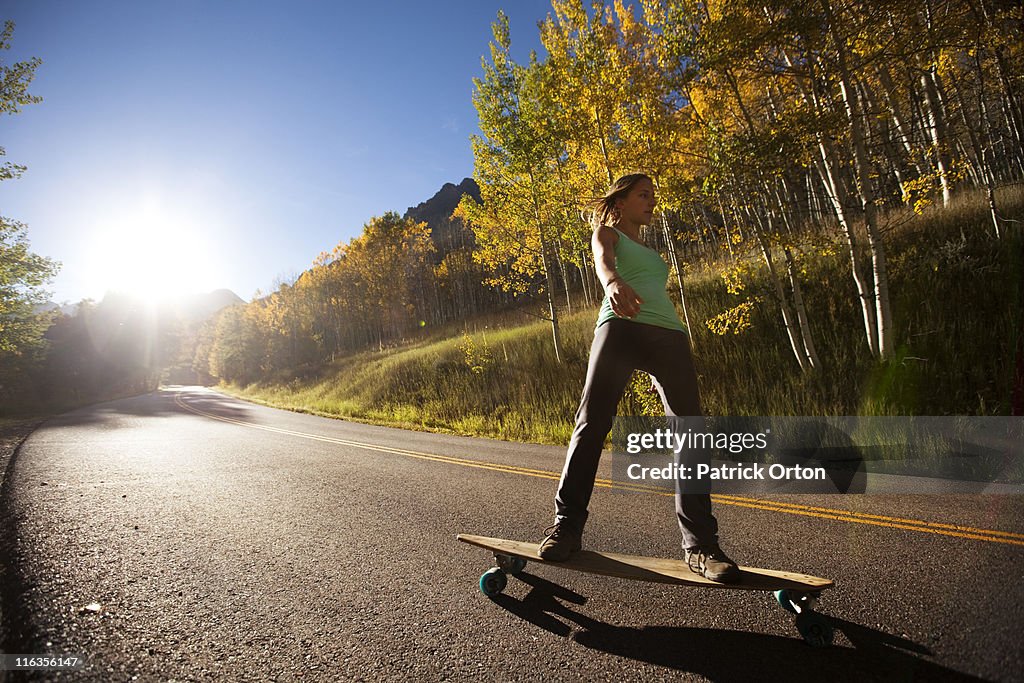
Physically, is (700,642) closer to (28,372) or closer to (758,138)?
(758,138)

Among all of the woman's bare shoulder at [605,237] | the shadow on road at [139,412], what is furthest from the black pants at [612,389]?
the shadow on road at [139,412]

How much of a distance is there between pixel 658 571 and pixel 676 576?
98mm

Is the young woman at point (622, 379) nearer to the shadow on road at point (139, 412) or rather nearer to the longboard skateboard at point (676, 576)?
the longboard skateboard at point (676, 576)

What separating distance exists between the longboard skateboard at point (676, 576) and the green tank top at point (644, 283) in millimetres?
1312

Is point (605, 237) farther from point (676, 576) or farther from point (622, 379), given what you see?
point (676, 576)

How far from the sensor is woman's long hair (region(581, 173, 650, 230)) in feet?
8.68

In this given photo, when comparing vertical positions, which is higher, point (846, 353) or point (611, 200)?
point (611, 200)

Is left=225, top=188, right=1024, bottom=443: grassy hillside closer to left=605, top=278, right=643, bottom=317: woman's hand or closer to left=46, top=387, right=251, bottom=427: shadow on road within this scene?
left=605, top=278, right=643, bottom=317: woman's hand

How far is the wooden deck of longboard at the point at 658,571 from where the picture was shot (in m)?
1.95

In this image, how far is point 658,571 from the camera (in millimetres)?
2225

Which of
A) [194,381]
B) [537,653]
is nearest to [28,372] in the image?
[537,653]

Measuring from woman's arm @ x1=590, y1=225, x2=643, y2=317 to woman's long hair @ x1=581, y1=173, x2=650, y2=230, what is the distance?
0.21 m

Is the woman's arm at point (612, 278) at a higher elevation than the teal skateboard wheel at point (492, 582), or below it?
higher

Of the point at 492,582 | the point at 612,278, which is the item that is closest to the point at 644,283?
the point at 612,278
